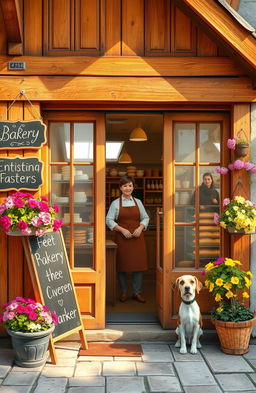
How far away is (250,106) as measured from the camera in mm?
5602

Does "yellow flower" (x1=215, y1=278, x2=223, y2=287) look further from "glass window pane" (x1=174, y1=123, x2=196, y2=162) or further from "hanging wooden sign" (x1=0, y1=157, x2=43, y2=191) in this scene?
"hanging wooden sign" (x1=0, y1=157, x2=43, y2=191)

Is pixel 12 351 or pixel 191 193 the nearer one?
pixel 12 351

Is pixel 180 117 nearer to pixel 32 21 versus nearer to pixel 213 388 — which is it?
pixel 32 21

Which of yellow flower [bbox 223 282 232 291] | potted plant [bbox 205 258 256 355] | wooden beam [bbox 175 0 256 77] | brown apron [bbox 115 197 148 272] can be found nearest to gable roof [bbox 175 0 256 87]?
wooden beam [bbox 175 0 256 77]

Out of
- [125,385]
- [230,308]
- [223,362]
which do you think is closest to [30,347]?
[125,385]

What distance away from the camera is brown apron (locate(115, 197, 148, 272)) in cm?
700

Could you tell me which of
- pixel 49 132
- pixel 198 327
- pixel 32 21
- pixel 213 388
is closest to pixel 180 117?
pixel 49 132

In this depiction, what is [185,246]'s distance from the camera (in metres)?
5.79

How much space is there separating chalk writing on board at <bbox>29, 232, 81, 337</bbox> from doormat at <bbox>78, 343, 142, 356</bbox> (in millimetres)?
298

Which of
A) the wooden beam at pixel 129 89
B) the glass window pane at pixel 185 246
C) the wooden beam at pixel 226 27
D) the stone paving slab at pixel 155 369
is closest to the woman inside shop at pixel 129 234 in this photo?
the glass window pane at pixel 185 246

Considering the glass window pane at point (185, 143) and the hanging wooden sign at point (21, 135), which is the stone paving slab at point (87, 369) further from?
the glass window pane at point (185, 143)

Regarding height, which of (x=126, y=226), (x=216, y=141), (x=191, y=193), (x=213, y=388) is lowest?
(x=213, y=388)

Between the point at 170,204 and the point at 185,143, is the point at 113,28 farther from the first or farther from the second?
the point at 170,204

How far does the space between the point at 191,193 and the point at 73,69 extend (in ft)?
6.17
